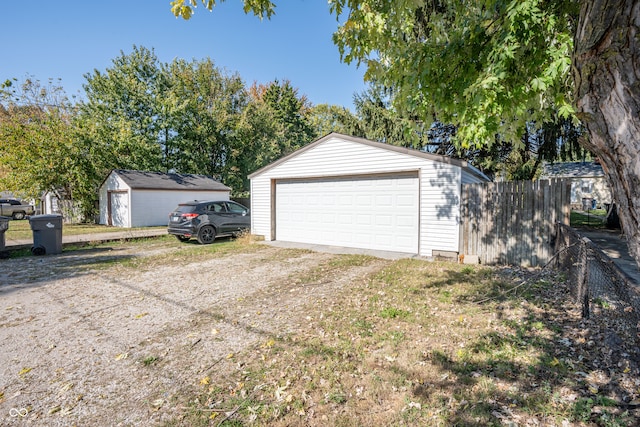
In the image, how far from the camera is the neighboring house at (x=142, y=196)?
674 inches

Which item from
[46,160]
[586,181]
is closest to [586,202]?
[586,181]

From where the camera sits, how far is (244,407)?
2510 mm

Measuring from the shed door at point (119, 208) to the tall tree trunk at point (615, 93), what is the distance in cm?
1950

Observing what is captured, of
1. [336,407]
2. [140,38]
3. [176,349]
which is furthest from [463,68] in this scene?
[140,38]

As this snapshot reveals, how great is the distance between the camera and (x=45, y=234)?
30.3 feet

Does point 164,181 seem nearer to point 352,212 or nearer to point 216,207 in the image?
point 216,207

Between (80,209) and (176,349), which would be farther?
(80,209)

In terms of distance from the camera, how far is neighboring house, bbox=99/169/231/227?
1712 centimetres

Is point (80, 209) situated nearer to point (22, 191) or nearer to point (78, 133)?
point (22, 191)

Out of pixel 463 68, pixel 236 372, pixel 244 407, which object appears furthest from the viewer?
pixel 463 68

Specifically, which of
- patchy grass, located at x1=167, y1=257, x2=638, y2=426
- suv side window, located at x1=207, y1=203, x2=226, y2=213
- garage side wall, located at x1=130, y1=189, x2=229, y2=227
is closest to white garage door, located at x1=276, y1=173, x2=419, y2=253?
suv side window, located at x1=207, y1=203, x2=226, y2=213

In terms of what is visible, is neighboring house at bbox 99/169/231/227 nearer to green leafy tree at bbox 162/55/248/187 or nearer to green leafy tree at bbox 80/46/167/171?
green leafy tree at bbox 80/46/167/171

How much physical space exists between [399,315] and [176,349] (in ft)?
9.04

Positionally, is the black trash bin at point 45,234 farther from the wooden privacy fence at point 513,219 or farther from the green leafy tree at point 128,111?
the green leafy tree at point 128,111
